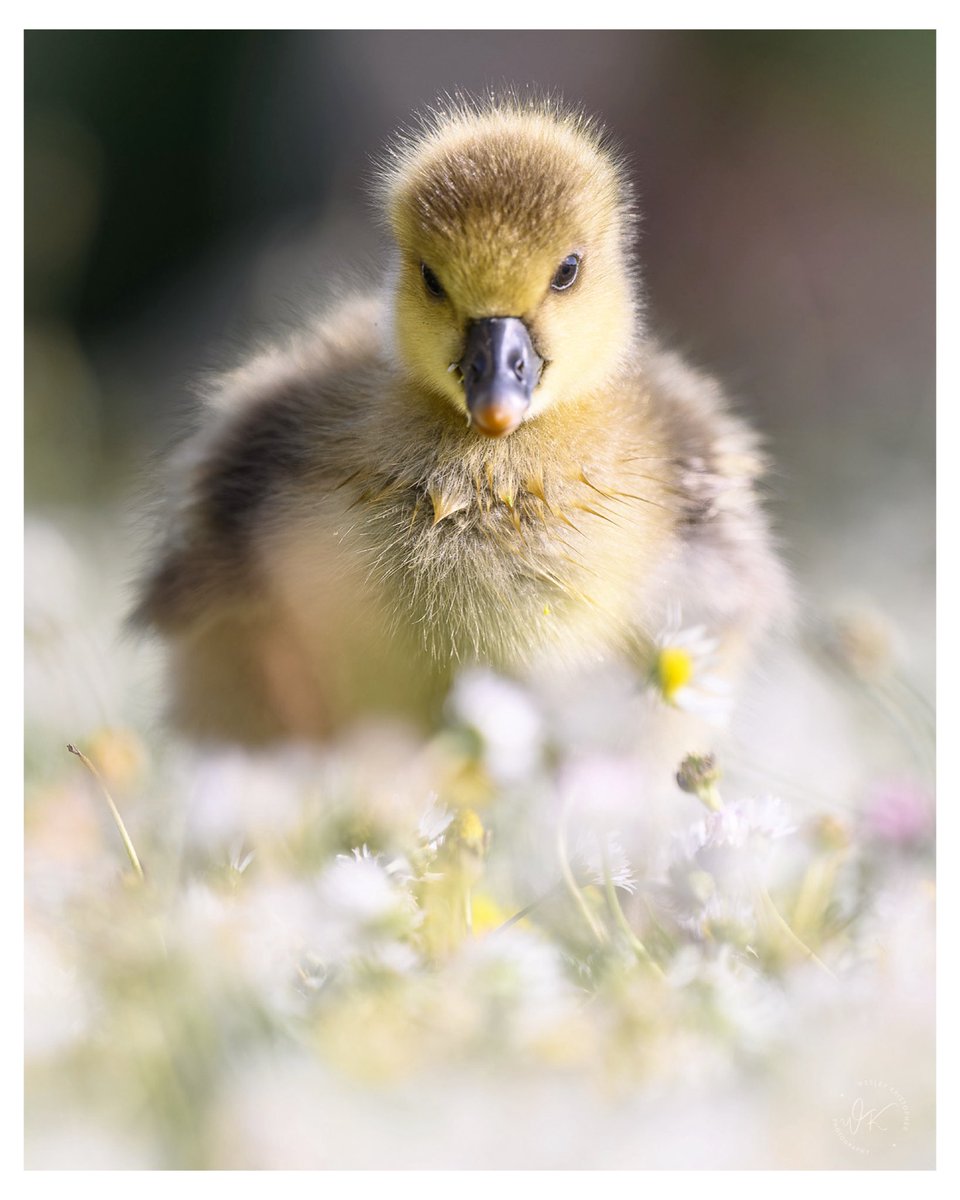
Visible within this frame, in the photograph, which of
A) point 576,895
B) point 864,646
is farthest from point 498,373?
point 864,646

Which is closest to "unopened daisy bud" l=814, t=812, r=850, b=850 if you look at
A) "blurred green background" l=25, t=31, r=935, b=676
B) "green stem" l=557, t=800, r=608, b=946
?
"green stem" l=557, t=800, r=608, b=946

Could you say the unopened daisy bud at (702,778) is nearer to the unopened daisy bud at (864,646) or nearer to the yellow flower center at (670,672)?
the yellow flower center at (670,672)

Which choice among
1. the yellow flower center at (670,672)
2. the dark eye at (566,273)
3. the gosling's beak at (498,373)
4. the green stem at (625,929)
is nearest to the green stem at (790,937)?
the green stem at (625,929)

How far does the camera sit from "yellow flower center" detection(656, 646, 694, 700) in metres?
1.24

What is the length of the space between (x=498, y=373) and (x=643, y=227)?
408mm

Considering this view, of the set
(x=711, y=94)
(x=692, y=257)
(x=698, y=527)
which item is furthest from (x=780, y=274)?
(x=698, y=527)

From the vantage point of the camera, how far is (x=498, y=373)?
3.58 ft

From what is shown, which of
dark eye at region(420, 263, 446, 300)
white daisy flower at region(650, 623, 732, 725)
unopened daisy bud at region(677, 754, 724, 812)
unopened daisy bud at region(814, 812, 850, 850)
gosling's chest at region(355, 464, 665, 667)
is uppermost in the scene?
dark eye at region(420, 263, 446, 300)

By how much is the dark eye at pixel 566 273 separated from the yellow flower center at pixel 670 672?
35 cm

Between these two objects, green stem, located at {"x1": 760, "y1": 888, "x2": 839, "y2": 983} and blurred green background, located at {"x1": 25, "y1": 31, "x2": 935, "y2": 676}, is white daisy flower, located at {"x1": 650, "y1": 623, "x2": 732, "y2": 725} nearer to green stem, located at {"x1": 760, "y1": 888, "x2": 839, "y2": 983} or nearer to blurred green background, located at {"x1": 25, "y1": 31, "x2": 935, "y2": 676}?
green stem, located at {"x1": 760, "y1": 888, "x2": 839, "y2": 983}

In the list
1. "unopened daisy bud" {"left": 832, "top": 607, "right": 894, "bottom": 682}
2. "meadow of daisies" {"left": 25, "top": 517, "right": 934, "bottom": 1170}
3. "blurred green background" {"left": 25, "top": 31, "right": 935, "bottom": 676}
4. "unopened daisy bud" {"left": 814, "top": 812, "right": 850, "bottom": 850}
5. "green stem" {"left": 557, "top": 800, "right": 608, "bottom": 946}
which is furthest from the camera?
"unopened daisy bud" {"left": 832, "top": 607, "right": 894, "bottom": 682}

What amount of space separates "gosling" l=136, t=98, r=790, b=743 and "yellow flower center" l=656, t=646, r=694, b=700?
19mm

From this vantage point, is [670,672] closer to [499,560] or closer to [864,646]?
[499,560]
